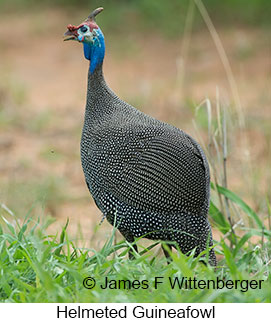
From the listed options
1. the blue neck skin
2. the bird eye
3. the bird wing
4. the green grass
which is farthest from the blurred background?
the green grass

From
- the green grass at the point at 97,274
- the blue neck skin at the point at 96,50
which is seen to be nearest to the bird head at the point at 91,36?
the blue neck skin at the point at 96,50

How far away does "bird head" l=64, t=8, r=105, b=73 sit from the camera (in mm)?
3211

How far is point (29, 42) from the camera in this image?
386 inches

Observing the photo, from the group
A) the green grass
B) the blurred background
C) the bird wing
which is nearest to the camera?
the green grass

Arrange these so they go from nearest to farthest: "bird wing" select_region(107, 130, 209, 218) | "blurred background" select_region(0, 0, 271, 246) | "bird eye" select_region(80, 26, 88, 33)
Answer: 1. "bird wing" select_region(107, 130, 209, 218)
2. "bird eye" select_region(80, 26, 88, 33)
3. "blurred background" select_region(0, 0, 271, 246)

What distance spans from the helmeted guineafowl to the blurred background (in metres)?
0.81

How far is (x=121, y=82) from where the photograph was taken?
7938 mm

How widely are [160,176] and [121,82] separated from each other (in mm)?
4974

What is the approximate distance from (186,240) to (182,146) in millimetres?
409

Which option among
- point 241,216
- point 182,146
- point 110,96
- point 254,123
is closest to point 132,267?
point 182,146

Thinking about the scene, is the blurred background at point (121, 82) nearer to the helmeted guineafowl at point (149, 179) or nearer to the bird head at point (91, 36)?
the helmeted guineafowl at point (149, 179)

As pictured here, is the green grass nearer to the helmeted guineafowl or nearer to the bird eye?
the helmeted guineafowl

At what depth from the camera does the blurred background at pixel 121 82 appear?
5211 millimetres
